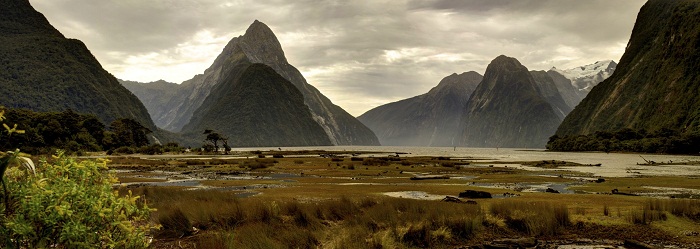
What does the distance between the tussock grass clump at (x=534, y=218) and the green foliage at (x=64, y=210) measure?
39.8 ft

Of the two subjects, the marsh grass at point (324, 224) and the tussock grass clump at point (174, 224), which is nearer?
the marsh grass at point (324, 224)

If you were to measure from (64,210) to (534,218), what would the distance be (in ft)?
44.7

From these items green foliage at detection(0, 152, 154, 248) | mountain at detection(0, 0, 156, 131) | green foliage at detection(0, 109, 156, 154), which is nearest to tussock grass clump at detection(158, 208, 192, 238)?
green foliage at detection(0, 152, 154, 248)

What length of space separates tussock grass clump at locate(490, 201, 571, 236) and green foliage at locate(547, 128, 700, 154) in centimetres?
12671

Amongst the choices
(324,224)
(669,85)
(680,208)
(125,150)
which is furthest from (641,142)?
(125,150)

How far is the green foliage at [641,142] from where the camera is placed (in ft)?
374

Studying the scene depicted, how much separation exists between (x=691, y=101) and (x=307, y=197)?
16324 centimetres

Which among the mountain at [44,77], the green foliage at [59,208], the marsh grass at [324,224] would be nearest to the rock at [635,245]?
the marsh grass at [324,224]

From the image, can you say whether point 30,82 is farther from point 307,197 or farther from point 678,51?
point 678,51

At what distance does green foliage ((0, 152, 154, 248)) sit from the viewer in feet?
18.2

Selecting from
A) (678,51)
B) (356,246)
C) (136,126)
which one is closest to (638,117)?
(678,51)

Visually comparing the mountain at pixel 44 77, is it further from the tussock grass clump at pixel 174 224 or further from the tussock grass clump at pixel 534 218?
the tussock grass clump at pixel 534 218

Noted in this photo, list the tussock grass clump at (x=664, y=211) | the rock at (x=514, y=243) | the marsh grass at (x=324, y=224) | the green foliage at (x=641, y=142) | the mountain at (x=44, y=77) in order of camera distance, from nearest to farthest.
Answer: the marsh grass at (x=324, y=224), the rock at (x=514, y=243), the tussock grass clump at (x=664, y=211), the green foliage at (x=641, y=142), the mountain at (x=44, y=77)

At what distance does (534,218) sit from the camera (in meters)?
14.6
